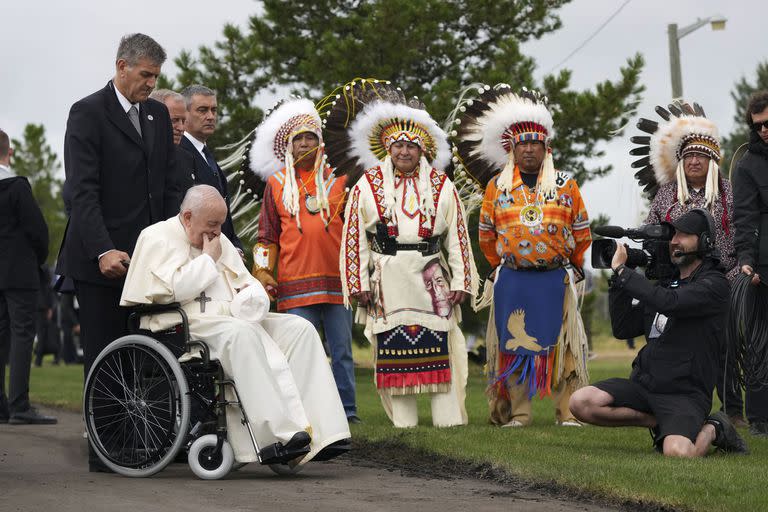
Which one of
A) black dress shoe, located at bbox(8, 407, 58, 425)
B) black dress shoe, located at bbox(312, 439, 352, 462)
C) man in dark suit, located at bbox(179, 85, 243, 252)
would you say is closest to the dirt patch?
black dress shoe, located at bbox(312, 439, 352, 462)

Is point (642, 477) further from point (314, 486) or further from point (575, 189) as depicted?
point (575, 189)

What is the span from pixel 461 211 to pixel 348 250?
32.8 inches

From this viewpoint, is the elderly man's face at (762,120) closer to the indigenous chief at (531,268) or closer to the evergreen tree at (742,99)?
the indigenous chief at (531,268)

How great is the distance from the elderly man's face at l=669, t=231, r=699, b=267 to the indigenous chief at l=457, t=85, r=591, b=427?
160 centimetres

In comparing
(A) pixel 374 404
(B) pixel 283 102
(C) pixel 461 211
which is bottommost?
(A) pixel 374 404

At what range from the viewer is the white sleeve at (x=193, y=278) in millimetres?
6906

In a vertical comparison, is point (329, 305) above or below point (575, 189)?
below

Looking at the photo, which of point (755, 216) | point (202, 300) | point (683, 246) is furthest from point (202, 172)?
point (755, 216)

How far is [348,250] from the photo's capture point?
9086mm

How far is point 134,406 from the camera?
6934mm

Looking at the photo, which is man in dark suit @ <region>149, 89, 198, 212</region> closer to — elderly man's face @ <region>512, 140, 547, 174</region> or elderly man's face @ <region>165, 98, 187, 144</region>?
elderly man's face @ <region>165, 98, 187, 144</region>

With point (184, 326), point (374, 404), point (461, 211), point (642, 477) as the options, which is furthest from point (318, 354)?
point (374, 404)

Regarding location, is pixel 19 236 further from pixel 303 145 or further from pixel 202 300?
pixel 202 300

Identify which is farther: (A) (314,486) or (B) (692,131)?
(B) (692,131)
